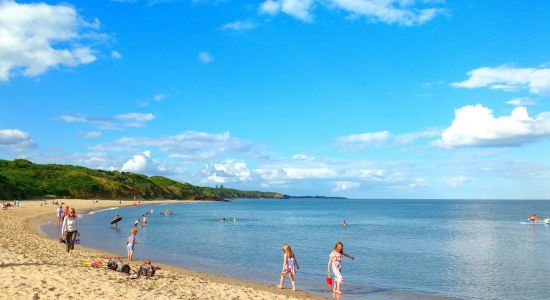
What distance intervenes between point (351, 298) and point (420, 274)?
378 inches

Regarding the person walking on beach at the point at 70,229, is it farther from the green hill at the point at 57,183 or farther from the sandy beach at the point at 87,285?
the green hill at the point at 57,183

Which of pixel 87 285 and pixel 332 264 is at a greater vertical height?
pixel 332 264

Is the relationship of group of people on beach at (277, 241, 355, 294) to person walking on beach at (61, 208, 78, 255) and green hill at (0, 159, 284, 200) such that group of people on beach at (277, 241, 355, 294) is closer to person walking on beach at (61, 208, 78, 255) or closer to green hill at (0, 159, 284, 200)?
person walking on beach at (61, 208, 78, 255)

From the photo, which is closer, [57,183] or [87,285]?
[87,285]

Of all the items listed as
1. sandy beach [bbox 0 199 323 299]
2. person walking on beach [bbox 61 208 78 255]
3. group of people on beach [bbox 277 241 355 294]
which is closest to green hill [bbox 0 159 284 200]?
person walking on beach [bbox 61 208 78 255]

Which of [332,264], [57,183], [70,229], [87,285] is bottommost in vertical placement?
[87,285]

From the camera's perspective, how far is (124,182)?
592ft

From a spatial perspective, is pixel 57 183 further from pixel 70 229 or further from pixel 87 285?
pixel 87 285

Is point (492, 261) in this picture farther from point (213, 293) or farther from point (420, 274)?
point (213, 293)

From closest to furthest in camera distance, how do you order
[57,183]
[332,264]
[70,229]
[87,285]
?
[87,285]
[332,264]
[70,229]
[57,183]

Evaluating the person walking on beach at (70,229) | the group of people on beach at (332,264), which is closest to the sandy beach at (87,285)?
the group of people on beach at (332,264)

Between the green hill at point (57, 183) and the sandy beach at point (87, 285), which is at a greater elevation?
the green hill at point (57, 183)

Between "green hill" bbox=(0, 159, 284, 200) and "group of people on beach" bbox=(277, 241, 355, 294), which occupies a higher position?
"green hill" bbox=(0, 159, 284, 200)

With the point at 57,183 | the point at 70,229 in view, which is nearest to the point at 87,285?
the point at 70,229
